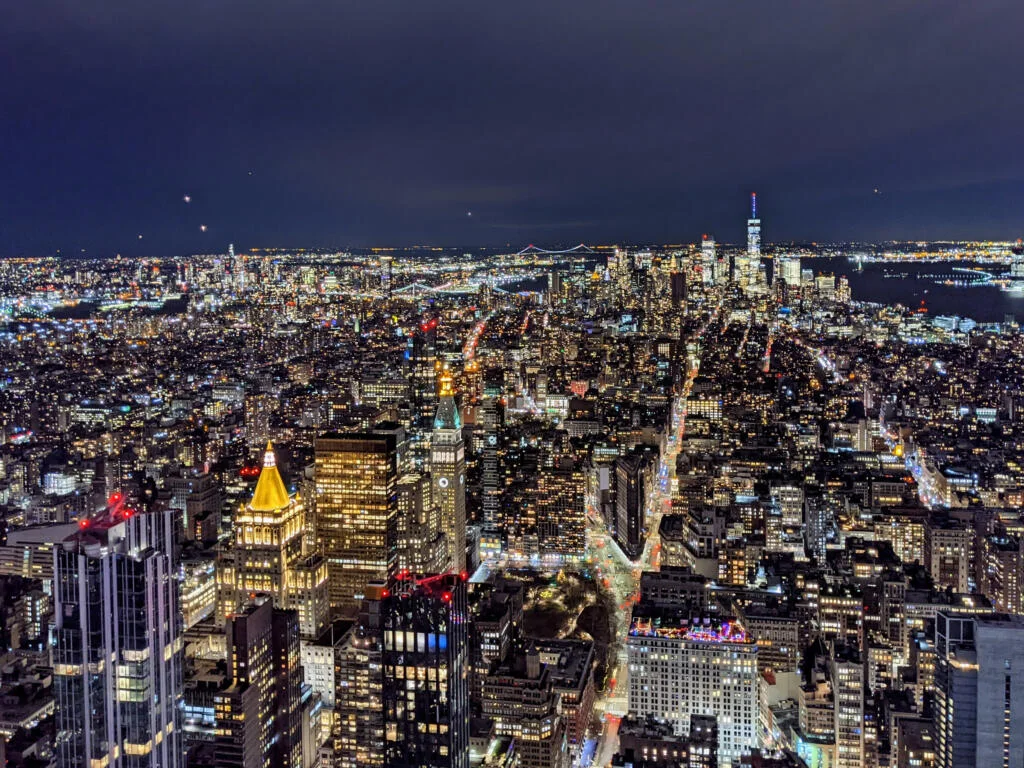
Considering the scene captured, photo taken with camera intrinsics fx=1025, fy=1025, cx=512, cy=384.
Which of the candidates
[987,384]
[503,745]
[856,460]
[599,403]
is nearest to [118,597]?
[503,745]

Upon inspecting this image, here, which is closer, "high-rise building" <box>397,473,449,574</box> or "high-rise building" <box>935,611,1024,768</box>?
"high-rise building" <box>935,611,1024,768</box>

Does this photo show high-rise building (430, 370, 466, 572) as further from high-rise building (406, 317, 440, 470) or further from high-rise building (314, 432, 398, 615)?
high-rise building (314, 432, 398, 615)

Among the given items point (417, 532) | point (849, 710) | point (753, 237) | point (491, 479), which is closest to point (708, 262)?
point (753, 237)

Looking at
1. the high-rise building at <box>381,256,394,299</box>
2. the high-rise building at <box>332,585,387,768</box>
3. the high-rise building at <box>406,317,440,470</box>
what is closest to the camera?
the high-rise building at <box>332,585,387,768</box>

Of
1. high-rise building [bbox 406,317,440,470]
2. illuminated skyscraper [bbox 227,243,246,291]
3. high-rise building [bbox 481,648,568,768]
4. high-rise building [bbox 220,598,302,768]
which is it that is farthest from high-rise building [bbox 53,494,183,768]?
illuminated skyscraper [bbox 227,243,246,291]

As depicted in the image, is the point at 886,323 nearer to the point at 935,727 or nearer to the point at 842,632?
the point at 842,632

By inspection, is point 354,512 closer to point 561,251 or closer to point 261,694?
point 261,694
